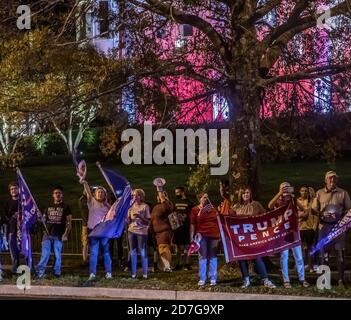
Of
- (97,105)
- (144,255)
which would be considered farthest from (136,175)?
(144,255)

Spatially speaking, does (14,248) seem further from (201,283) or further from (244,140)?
(244,140)

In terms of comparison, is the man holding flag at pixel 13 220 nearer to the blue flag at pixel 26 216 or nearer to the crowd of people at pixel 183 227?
the crowd of people at pixel 183 227

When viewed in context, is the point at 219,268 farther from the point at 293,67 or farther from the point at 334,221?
the point at 293,67

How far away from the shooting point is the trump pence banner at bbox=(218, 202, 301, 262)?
11.1 m

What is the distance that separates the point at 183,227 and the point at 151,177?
1443 centimetres

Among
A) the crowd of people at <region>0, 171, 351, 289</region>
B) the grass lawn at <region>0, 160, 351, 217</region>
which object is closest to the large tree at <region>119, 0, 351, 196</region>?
the crowd of people at <region>0, 171, 351, 289</region>

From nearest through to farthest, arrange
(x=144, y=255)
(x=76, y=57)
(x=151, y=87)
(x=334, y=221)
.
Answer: (x=334, y=221)
(x=144, y=255)
(x=76, y=57)
(x=151, y=87)

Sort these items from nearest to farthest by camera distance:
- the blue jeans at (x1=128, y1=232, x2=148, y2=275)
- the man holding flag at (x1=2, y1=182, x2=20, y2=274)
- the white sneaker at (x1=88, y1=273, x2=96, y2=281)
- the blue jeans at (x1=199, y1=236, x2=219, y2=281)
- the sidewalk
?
the sidewalk
the blue jeans at (x1=199, y1=236, x2=219, y2=281)
the white sneaker at (x1=88, y1=273, x2=96, y2=281)
the blue jeans at (x1=128, y1=232, x2=148, y2=275)
the man holding flag at (x1=2, y1=182, x2=20, y2=274)

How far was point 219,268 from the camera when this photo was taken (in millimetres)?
12570

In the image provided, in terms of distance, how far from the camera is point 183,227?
12828mm

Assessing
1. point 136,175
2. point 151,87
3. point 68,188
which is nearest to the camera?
point 151,87

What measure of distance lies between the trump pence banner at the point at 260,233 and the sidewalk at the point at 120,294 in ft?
2.80

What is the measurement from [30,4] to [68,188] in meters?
13.2

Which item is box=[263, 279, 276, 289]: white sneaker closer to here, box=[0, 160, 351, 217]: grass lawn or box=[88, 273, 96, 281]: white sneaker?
box=[88, 273, 96, 281]: white sneaker
